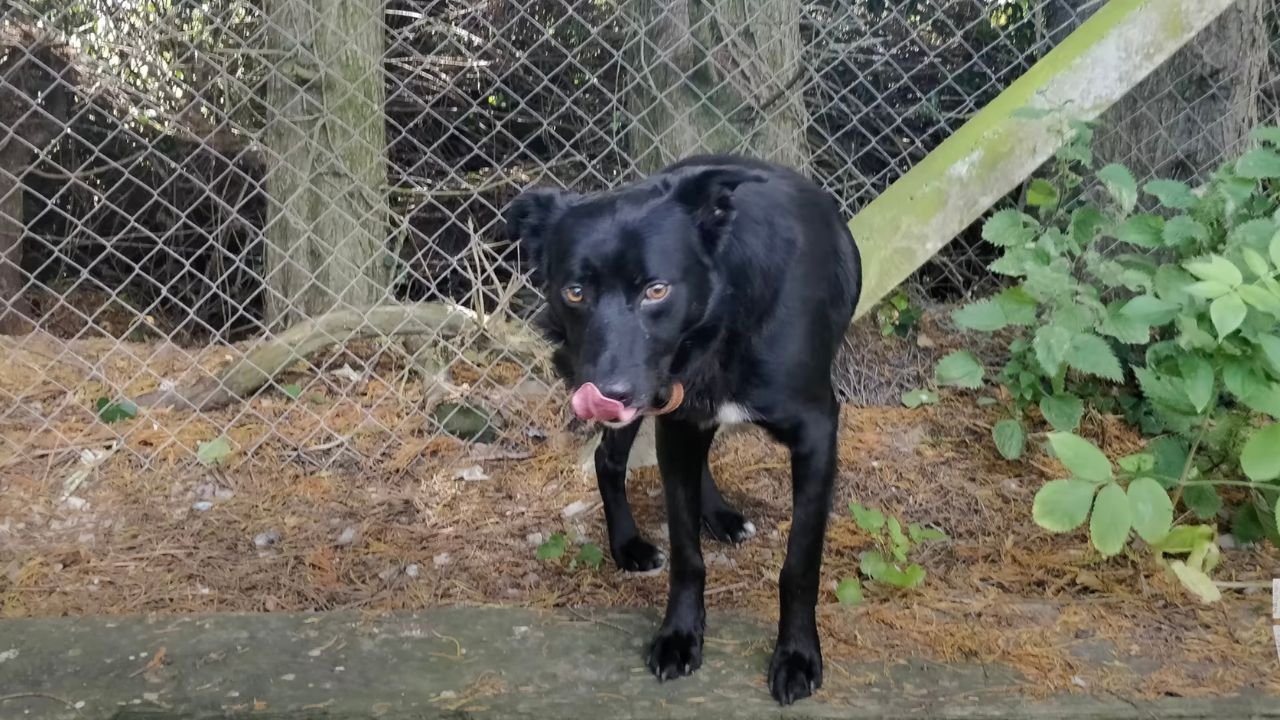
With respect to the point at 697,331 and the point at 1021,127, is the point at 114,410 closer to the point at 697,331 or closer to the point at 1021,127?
the point at 697,331

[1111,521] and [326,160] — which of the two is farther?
[326,160]

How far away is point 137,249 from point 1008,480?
3.73 m

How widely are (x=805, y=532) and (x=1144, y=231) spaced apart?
1.47 meters

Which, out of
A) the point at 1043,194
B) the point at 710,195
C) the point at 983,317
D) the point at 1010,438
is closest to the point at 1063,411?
the point at 1010,438

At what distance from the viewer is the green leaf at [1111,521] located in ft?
7.18

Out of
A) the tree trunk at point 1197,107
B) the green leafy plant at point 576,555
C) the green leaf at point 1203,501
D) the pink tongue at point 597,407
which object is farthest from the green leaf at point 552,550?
the tree trunk at point 1197,107

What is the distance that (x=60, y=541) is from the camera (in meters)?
2.98

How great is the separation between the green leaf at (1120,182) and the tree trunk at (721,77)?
1.05 meters

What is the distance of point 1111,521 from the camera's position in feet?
7.20

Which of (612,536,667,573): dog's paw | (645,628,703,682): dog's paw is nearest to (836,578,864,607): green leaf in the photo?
(645,628,703,682): dog's paw

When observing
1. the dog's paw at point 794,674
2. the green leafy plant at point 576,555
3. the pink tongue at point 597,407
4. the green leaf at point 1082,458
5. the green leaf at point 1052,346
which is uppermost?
the pink tongue at point 597,407

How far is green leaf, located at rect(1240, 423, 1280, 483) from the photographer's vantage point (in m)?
2.18

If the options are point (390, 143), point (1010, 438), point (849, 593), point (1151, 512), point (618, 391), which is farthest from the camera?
point (390, 143)

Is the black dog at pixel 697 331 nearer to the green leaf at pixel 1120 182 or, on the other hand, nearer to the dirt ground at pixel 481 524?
the dirt ground at pixel 481 524
